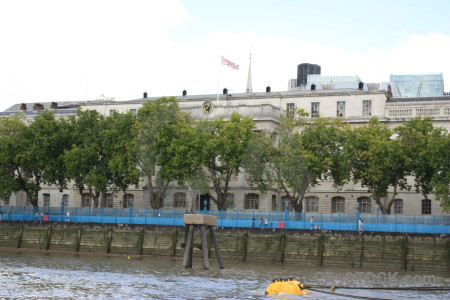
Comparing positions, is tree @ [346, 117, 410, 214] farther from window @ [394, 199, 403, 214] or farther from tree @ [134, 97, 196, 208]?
tree @ [134, 97, 196, 208]

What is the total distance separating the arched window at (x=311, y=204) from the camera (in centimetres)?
9088

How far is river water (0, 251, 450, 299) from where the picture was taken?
4309 centimetres

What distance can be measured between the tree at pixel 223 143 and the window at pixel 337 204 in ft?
48.1

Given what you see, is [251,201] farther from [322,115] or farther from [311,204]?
[322,115]

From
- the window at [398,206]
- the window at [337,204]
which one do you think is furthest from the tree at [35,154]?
the window at [398,206]

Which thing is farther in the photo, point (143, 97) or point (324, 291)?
point (143, 97)

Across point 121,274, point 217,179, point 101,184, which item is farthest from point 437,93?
point 121,274

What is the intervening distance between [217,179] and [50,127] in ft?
71.3

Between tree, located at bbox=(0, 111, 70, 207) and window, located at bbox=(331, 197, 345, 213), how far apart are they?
102 feet

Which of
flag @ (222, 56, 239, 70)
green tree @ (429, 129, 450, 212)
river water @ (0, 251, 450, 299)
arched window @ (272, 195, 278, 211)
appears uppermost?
flag @ (222, 56, 239, 70)

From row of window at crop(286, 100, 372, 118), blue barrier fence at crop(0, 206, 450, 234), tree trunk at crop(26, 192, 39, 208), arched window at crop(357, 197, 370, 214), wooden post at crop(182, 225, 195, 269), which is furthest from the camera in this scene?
row of window at crop(286, 100, 372, 118)

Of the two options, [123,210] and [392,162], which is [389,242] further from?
[123,210]

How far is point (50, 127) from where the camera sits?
88875mm

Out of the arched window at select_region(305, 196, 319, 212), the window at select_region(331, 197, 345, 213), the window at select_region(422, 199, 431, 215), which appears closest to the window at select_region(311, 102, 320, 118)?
the arched window at select_region(305, 196, 319, 212)
